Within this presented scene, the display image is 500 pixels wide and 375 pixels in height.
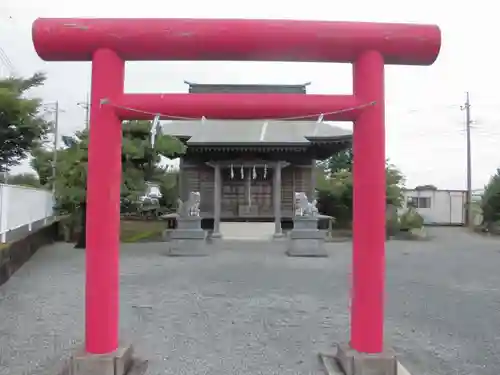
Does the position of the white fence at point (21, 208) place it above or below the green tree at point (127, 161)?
below

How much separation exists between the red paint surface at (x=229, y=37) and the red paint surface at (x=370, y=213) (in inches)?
8.6

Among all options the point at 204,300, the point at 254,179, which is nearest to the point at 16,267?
the point at 204,300

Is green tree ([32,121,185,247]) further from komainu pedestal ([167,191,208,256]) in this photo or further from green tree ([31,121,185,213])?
komainu pedestal ([167,191,208,256])

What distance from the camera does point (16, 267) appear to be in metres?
9.05

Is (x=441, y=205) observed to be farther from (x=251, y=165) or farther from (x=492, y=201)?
(x=251, y=165)

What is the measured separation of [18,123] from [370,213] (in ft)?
26.0

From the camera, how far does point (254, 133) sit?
17625 mm

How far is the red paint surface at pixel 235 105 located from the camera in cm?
387

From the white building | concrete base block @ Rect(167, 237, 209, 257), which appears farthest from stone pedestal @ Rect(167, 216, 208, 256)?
the white building

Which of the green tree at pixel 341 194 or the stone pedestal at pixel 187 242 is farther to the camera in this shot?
the green tree at pixel 341 194

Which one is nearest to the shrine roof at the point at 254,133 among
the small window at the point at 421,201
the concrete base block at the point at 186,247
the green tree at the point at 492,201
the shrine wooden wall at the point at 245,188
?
the shrine wooden wall at the point at 245,188

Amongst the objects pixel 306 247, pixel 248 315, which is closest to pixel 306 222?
pixel 306 247

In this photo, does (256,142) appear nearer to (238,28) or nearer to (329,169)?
(238,28)

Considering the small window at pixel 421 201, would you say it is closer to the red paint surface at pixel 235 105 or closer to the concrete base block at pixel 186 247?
the concrete base block at pixel 186 247
